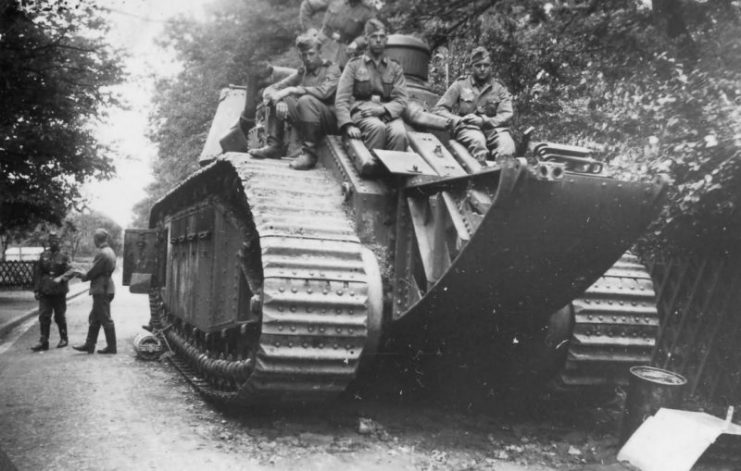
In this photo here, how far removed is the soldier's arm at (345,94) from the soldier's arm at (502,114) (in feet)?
3.81

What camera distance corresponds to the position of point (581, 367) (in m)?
5.50

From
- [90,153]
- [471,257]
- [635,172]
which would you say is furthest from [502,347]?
[90,153]

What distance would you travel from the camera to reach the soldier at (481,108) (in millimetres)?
5945

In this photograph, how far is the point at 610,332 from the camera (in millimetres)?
5465

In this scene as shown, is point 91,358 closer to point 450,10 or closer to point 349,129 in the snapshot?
point 349,129

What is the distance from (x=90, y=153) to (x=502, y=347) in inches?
511

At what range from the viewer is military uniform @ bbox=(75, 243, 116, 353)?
910 centimetres

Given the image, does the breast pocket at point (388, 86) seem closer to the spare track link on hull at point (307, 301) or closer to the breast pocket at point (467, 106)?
the breast pocket at point (467, 106)

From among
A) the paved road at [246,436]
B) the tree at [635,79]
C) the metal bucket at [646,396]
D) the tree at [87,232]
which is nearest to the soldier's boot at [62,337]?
the paved road at [246,436]

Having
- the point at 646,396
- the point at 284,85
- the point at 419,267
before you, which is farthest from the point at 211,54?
the point at 646,396

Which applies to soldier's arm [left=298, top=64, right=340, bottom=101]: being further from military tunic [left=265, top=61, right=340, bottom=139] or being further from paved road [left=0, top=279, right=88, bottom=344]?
paved road [left=0, top=279, right=88, bottom=344]

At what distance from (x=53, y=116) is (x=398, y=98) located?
393 inches

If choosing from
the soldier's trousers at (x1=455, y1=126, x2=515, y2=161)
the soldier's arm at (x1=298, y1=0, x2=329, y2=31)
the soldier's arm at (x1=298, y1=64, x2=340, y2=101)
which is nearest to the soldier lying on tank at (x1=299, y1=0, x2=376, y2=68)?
the soldier's arm at (x1=298, y1=0, x2=329, y2=31)

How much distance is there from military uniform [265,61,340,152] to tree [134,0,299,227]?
13.8 m
